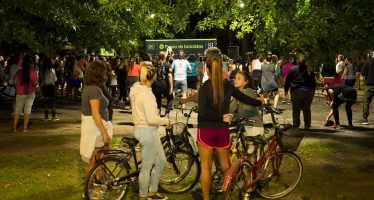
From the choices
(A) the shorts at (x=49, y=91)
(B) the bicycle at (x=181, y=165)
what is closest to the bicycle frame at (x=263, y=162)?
(B) the bicycle at (x=181, y=165)

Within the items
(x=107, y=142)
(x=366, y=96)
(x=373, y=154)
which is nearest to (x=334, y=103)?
(x=366, y=96)

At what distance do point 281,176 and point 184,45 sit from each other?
20245 mm

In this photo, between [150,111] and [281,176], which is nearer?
[150,111]

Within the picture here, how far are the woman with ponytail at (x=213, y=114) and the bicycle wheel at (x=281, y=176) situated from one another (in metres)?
1.01

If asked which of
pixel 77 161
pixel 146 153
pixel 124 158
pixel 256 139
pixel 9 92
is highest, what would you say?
pixel 9 92

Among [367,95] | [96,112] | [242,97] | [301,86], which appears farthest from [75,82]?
[242,97]

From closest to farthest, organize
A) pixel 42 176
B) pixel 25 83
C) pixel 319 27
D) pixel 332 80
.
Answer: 1. pixel 319 27
2. pixel 42 176
3. pixel 25 83
4. pixel 332 80

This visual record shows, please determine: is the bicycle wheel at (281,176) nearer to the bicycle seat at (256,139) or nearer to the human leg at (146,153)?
the bicycle seat at (256,139)

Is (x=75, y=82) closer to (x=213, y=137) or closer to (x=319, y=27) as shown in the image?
(x=319, y=27)

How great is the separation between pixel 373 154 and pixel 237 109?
13.1 ft

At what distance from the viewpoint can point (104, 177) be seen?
6.48 metres

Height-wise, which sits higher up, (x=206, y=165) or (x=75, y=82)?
(x=75, y=82)

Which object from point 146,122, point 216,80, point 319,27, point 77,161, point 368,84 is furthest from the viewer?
point 368,84

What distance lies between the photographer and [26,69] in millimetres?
11930
